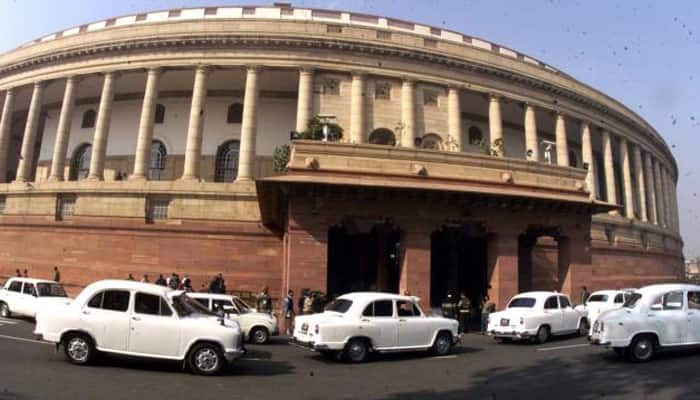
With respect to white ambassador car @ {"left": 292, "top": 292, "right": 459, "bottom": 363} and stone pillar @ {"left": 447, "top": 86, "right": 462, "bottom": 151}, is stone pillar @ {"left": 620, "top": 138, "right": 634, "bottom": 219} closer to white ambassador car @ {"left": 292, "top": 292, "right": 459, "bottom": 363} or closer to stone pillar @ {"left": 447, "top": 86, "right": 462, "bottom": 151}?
stone pillar @ {"left": 447, "top": 86, "right": 462, "bottom": 151}

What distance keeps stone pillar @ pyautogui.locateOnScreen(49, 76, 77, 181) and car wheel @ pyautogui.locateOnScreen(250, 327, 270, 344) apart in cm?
2557

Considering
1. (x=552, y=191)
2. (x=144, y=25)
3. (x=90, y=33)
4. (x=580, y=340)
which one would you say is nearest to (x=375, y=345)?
(x=580, y=340)

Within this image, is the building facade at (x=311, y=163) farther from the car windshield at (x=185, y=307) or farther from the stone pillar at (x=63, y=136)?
the car windshield at (x=185, y=307)

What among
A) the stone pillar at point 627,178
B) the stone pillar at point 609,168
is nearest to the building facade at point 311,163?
the stone pillar at point 627,178

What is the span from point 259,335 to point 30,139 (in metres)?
30.9

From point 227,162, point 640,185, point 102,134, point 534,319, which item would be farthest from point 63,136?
point 640,185

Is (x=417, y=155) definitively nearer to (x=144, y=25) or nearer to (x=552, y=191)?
(x=552, y=191)

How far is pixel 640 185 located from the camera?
47844 mm

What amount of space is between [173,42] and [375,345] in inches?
1125

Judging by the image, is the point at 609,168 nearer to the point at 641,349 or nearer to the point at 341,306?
the point at 641,349

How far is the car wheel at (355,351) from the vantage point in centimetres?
1159

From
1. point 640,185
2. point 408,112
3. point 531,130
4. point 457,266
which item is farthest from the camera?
point 640,185

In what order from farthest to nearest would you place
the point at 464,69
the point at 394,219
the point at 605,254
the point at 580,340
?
the point at 605,254 < the point at 464,69 < the point at 394,219 < the point at 580,340

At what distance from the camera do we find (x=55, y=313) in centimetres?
951
